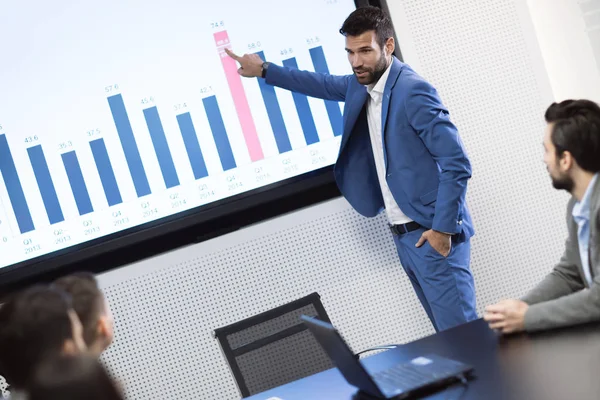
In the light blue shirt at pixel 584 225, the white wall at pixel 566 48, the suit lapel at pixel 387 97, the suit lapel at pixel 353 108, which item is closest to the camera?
the light blue shirt at pixel 584 225

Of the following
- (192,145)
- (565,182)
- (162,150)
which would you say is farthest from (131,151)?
(565,182)

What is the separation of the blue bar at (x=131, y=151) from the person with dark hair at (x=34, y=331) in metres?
2.45

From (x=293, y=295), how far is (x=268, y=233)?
346 mm

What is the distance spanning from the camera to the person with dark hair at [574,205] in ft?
6.94

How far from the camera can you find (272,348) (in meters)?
3.02

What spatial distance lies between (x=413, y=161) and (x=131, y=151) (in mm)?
1409

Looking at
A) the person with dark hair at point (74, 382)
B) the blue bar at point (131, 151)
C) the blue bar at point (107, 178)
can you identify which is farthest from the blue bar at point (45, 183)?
the person with dark hair at point (74, 382)

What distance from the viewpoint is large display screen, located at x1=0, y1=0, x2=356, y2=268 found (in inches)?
149

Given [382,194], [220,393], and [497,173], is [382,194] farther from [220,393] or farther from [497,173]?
[220,393]

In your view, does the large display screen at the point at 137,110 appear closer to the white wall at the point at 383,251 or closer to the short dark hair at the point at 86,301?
the white wall at the point at 383,251

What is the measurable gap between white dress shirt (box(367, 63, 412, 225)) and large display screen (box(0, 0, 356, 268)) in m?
0.47

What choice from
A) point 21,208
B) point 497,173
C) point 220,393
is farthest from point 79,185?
point 497,173

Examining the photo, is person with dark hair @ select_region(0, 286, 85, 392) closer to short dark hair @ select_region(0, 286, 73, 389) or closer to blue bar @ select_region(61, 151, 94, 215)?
short dark hair @ select_region(0, 286, 73, 389)

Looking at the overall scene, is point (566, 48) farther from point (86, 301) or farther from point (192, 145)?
point (86, 301)
